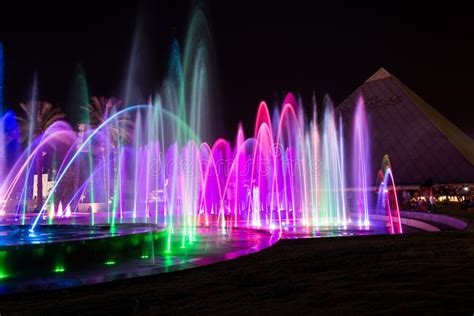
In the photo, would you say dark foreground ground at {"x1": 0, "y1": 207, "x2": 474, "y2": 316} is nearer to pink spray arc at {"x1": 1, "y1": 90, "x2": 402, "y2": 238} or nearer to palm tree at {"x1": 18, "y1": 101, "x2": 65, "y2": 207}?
pink spray arc at {"x1": 1, "y1": 90, "x2": 402, "y2": 238}

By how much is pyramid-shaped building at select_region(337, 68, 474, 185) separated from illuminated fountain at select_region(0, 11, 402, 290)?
422 inches

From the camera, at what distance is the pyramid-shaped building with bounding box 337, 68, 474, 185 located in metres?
59.7

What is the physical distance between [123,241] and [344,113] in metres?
64.6

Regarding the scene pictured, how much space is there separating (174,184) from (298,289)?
31.9 m

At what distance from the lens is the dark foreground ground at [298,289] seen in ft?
18.1

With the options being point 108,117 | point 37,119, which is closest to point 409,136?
point 108,117

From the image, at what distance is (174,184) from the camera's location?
125 ft

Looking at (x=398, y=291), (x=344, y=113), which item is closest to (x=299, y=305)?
(x=398, y=291)

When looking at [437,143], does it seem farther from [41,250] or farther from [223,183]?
[41,250]

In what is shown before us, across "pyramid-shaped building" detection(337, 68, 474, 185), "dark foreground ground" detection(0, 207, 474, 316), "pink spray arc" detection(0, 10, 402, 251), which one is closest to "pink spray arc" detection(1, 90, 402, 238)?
"pink spray arc" detection(0, 10, 402, 251)

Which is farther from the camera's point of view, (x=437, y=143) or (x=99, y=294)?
(x=437, y=143)

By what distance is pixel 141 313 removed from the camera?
19.4ft

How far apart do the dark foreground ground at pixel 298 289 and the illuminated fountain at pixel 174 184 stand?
3.02 m

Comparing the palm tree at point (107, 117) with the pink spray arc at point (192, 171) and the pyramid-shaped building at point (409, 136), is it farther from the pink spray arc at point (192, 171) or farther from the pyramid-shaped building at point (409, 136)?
the pyramid-shaped building at point (409, 136)
